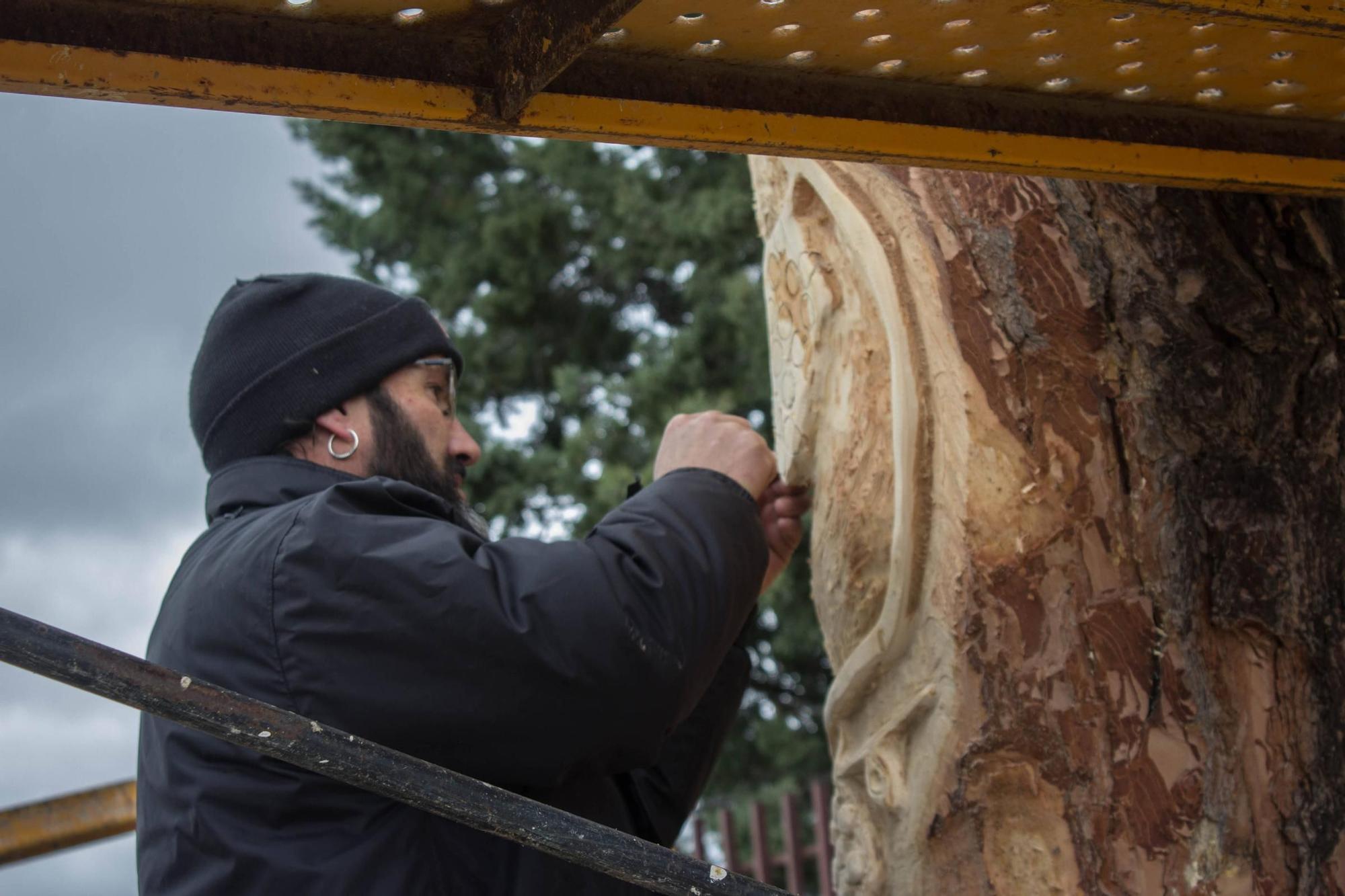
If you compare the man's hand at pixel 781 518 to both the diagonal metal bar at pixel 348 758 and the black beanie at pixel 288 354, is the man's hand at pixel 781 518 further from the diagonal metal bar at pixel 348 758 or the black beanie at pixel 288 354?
the diagonal metal bar at pixel 348 758

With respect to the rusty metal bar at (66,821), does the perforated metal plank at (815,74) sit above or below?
above

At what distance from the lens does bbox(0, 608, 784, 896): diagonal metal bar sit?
3.65 feet

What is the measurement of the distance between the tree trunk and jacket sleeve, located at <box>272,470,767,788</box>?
0.40 metres

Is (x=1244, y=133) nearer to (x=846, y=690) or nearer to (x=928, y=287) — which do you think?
(x=928, y=287)

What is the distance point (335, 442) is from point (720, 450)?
1.84ft

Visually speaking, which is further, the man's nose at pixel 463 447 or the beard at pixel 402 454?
the man's nose at pixel 463 447

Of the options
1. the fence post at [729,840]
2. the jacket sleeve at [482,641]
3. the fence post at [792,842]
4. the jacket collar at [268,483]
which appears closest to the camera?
the jacket sleeve at [482,641]

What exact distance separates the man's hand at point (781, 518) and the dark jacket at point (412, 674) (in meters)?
0.47

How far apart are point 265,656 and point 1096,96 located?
3.77 ft

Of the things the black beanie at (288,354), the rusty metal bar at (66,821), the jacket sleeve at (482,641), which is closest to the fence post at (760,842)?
the rusty metal bar at (66,821)

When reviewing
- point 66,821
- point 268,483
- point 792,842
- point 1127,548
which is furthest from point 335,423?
point 792,842

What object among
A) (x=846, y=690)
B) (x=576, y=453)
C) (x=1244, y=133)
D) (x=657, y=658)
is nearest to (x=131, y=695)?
(x=657, y=658)

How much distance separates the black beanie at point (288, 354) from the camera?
1.89 meters

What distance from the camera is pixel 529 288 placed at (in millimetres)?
6461
